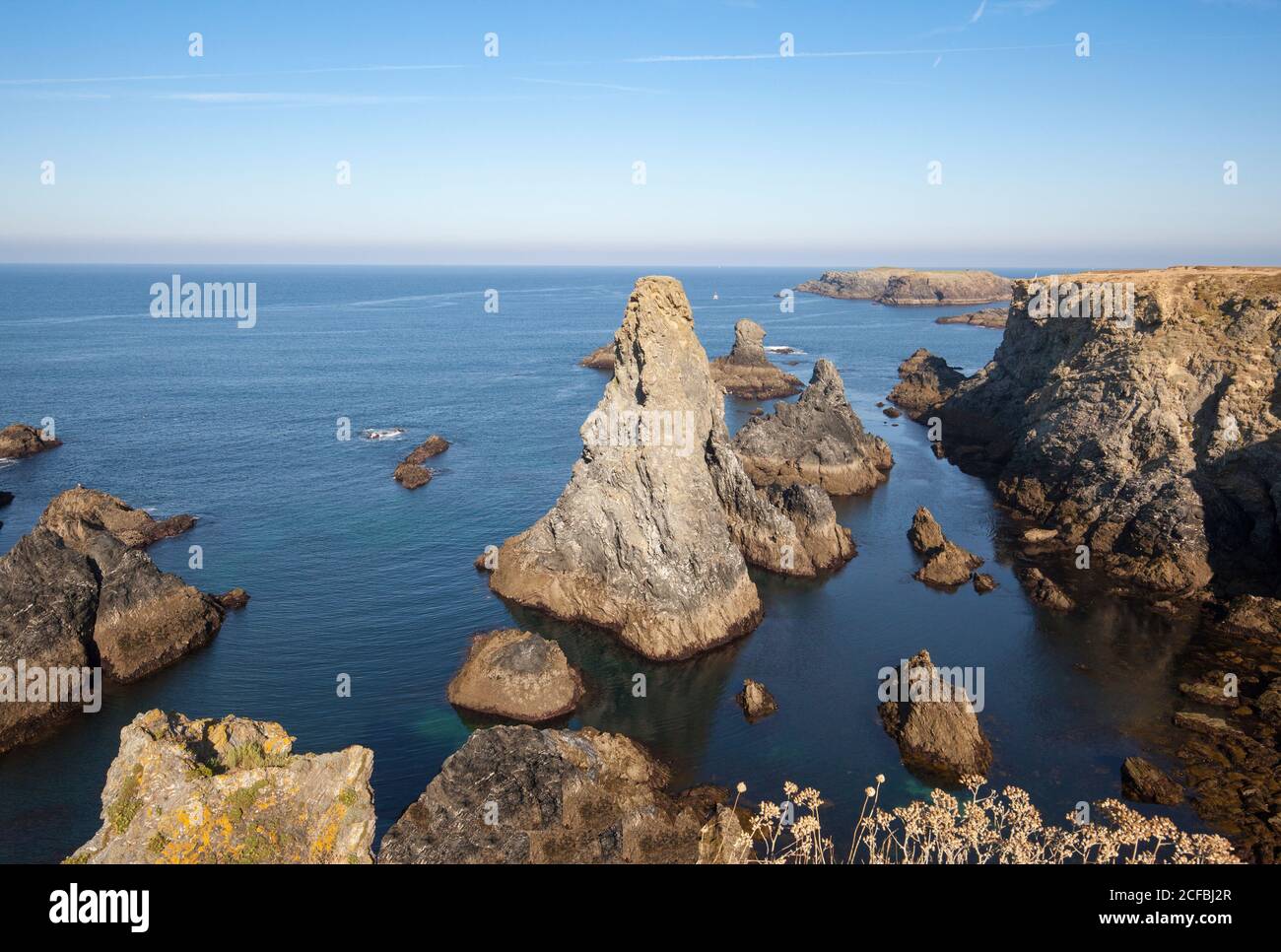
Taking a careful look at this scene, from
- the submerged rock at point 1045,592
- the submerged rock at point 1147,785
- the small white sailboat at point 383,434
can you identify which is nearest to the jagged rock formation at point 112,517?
the small white sailboat at point 383,434

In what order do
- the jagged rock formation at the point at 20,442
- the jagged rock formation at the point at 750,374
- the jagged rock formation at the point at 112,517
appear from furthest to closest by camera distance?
the jagged rock formation at the point at 750,374 → the jagged rock formation at the point at 20,442 → the jagged rock formation at the point at 112,517

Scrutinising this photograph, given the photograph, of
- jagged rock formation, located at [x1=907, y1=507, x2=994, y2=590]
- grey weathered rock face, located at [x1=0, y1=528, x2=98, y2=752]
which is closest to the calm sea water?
jagged rock formation, located at [x1=907, y1=507, x2=994, y2=590]

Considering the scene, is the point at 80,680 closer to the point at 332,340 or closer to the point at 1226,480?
the point at 1226,480

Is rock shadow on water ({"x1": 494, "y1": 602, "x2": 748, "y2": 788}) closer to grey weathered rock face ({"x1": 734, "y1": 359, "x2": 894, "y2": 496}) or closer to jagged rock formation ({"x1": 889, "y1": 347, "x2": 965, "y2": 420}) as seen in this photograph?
grey weathered rock face ({"x1": 734, "y1": 359, "x2": 894, "y2": 496})

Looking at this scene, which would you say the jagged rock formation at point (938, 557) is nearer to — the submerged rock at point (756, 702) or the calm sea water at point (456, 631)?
the calm sea water at point (456, 631)

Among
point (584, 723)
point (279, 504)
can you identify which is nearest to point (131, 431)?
point (279, 504)

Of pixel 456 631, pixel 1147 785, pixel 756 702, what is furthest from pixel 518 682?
pixel 1147 785
